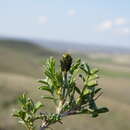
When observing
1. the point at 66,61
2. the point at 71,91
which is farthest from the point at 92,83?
the point at 66,61

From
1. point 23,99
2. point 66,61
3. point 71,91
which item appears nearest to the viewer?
point 66,61

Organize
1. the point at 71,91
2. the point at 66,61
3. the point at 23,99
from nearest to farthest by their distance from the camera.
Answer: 1. the point at 66,61
2. the point at 71,91
3. the point at 23,99

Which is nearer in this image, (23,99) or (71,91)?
(71,91)

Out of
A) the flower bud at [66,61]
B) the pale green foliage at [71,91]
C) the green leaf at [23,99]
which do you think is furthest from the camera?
the green leaf at [23,99]

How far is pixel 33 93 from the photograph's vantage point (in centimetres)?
4769

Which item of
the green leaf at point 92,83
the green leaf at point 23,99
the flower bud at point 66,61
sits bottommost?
the green leaf at point 23,99

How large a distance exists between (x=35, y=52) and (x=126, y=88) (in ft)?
213

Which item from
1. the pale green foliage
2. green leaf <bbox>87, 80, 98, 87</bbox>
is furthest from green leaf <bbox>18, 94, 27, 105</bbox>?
green leaf <bbox>87, 80, 98, 87</bbox>

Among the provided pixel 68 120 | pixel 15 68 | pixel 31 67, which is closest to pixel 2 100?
pixel 68 120

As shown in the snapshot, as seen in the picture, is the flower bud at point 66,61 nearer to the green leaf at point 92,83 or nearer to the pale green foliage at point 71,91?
the pale green foliage at point 71,91

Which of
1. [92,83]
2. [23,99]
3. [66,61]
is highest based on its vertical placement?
[66,61]

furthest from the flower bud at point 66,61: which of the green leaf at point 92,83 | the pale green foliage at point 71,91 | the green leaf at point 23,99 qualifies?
the green leaf at point 23,99

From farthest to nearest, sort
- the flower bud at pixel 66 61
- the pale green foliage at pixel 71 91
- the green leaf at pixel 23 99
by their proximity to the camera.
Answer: the green leaf at pixel 23 99
the pale green foliage at pixel 71 91
the flower bud at pixel 66 61

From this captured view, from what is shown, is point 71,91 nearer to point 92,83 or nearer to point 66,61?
point 92,83
